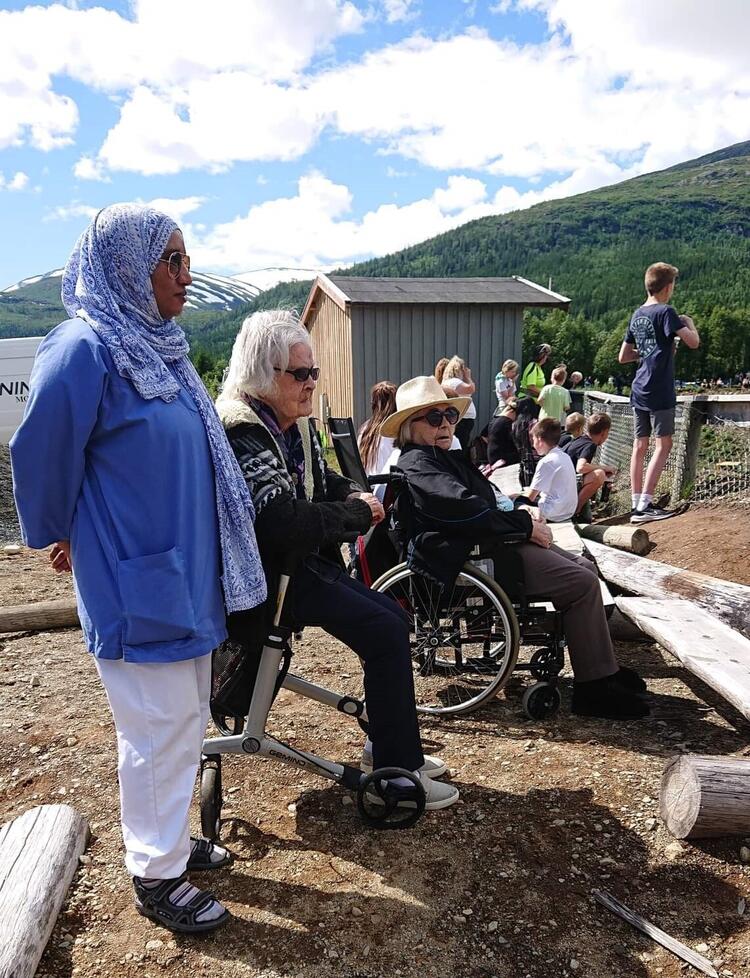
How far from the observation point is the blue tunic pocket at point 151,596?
205 centimetres

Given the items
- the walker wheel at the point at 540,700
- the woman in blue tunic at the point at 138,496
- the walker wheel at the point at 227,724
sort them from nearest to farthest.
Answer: the woman in blue tunic at the point at 138,496
the walker wheel at the point at 227,724
the walker wheel at the point at 540,700

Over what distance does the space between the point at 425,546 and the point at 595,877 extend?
5.10 feet

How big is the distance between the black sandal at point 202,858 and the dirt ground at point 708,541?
4.18 m

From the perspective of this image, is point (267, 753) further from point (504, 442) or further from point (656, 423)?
point (504, 442)

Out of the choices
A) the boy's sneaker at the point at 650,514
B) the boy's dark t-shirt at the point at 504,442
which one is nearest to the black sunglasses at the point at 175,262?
the boy's sneaker at the point at 650,514

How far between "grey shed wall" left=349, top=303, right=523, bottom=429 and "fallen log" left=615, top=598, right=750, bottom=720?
915 cm

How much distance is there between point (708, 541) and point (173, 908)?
5.15 meters

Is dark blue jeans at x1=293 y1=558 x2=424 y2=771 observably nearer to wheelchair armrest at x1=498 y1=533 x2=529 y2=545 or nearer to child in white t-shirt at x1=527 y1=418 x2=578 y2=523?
wheelchair armrest at x1=498 y1=533 x2=529 y2=545

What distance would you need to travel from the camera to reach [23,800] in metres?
3.11

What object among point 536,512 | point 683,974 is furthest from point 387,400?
point 683,974

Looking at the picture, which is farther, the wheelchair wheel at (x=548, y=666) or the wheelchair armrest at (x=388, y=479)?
the wheelchair wheel at (x=548, y=666)

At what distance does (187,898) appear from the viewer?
7.61ft

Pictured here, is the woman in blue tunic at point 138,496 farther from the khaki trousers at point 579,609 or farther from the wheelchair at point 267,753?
the khaki trousers at point 579,609

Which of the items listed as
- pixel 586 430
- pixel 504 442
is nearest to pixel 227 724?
pixel 586 430
